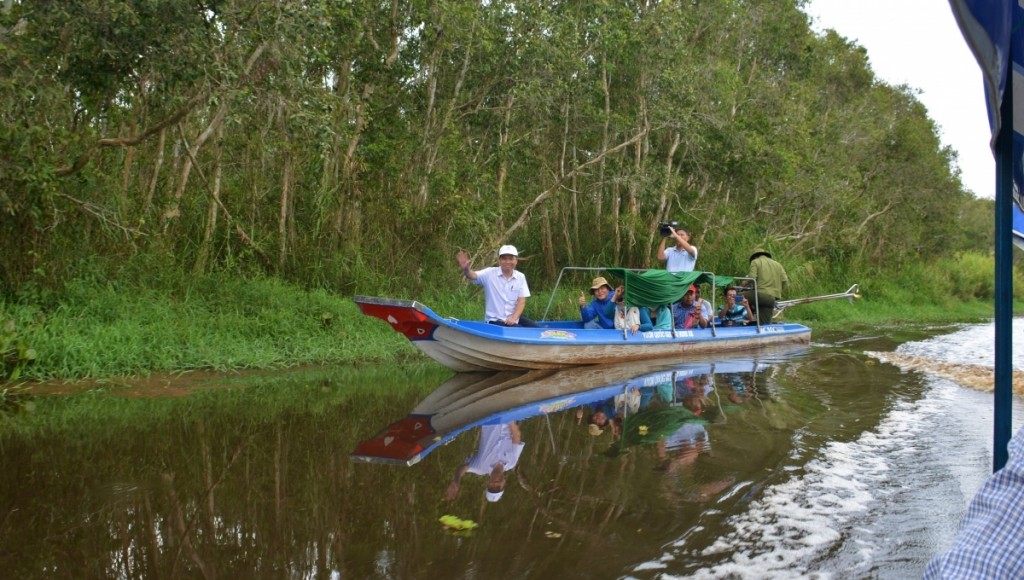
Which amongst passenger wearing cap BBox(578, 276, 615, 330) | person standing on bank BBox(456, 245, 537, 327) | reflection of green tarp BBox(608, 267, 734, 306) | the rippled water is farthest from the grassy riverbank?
reflection of green tarp BBox(608, 267, 734, 306)

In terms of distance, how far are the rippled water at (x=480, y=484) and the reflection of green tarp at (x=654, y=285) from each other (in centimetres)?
266

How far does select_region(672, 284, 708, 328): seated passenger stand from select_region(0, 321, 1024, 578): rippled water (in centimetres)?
411

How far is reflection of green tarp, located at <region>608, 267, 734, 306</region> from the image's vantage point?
1155cm

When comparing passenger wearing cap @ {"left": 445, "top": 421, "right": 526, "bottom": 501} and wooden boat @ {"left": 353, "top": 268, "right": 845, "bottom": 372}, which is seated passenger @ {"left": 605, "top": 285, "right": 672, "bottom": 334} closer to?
wooden boat @ {"left": 353, "top": 268, "right": 845, "bottom": 372}

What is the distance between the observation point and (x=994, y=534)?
4.83ft

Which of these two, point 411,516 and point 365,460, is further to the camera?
point 365,460

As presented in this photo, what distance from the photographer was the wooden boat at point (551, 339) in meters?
9.45

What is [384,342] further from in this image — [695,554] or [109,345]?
[695,554]

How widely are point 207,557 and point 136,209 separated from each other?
8.61m

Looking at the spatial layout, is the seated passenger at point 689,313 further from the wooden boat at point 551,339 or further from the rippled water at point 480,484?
the rippled water at point 480,484

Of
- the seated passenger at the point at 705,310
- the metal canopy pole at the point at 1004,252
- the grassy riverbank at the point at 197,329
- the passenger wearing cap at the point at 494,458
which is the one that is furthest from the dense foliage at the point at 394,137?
the metal canopy pole at the point at 1004,252

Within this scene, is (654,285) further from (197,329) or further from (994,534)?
(994,534)

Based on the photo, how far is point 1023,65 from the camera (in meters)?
2.55

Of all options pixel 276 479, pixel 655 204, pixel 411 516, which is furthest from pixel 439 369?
pixel 655 204
